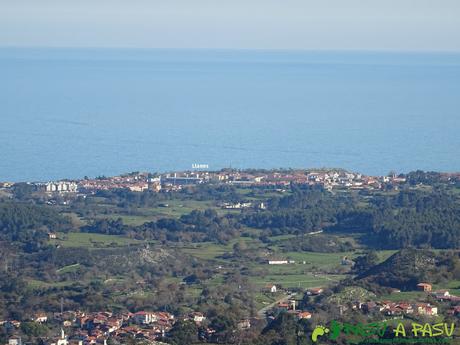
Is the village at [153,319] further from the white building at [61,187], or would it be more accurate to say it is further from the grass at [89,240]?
the white building at [61,187]

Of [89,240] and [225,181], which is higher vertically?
[225,181]

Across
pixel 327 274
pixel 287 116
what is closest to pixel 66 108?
pixel 287 116

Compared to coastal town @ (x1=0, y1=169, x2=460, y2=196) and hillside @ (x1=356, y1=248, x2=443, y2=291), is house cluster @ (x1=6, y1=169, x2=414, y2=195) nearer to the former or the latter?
coastal town @ (x1=0, y1=169, x2=460, y2=196)

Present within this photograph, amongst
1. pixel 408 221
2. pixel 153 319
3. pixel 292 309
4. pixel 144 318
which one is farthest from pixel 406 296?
pixel 408 221

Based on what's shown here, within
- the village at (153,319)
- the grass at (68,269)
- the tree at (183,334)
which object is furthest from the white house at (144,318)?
the grass at (68,269)

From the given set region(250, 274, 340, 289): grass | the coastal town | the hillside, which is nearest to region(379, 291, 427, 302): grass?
the hillside

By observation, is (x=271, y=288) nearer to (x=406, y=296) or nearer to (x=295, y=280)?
(x=295, y=280)
